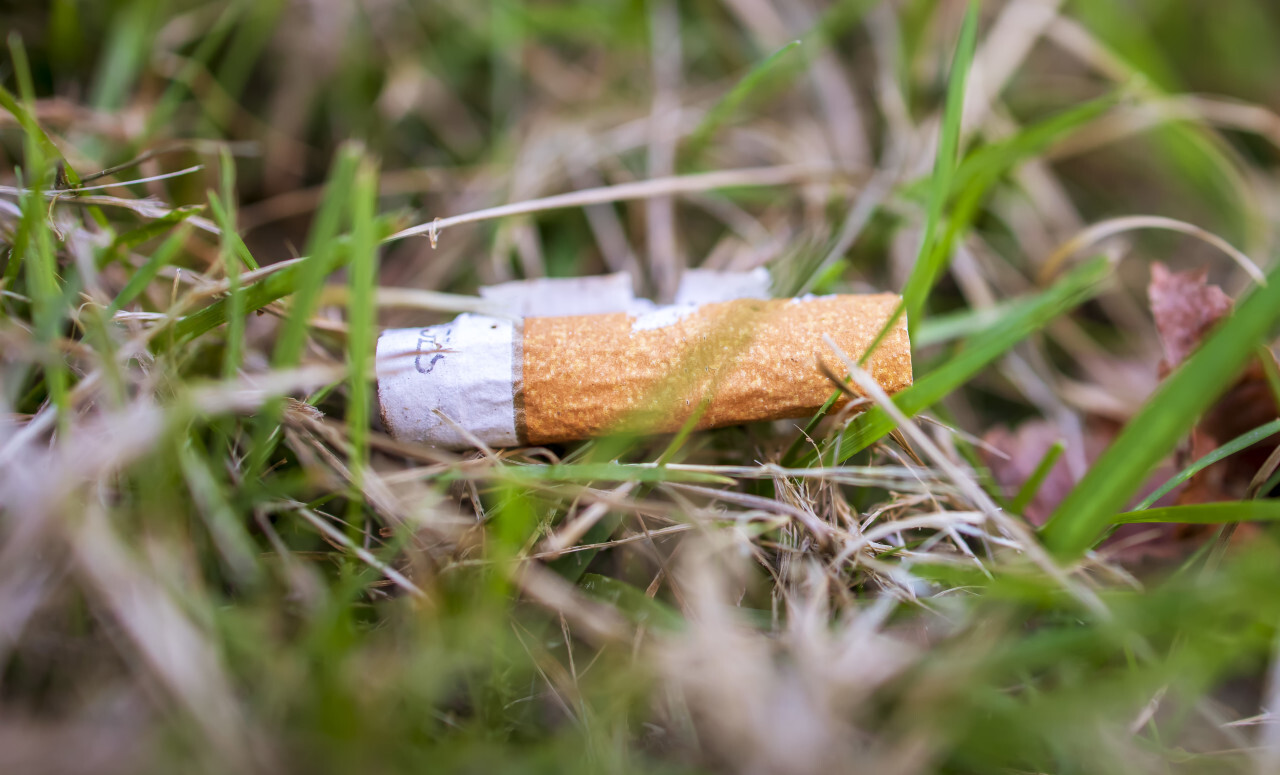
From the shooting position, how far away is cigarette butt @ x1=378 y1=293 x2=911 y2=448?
0.72m

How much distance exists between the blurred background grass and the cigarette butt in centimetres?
4

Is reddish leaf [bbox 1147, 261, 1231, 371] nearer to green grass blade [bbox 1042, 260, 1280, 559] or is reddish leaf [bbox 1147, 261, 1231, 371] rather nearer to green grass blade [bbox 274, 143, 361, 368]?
green grass blade [bbox 1042, 260, 1280, 559]

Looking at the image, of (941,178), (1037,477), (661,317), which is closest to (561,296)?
(661,317)

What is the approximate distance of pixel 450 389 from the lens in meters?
0.73

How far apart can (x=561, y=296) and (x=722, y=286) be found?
8.2 inches

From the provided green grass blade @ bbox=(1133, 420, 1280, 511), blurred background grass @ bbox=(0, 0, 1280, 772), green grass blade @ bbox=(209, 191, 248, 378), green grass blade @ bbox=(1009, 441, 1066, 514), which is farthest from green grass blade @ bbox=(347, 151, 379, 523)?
green grass blade @ bbox=(1133, 420, 1280, 511)

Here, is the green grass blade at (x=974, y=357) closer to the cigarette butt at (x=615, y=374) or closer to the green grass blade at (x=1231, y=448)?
the cigarette butt at (x=615, y=374)

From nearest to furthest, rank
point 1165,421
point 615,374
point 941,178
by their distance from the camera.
A: point 1165,421 → point 615,374 → point 941,178

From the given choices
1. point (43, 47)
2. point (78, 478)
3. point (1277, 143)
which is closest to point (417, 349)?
point (78, 478)

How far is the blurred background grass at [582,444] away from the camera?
54cm

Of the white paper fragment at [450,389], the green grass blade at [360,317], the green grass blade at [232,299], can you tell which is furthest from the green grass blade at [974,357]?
the green grass blade at [232,299]

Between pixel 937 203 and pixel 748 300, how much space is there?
0.26 meters

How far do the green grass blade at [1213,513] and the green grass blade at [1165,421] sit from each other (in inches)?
3.6

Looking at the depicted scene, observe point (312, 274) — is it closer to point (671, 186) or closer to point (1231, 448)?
point (671, 186)
